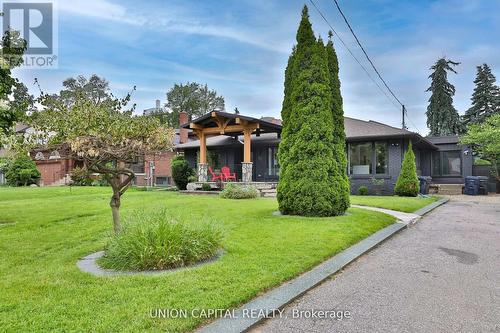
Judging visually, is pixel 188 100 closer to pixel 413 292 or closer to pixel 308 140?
pixel 308 140

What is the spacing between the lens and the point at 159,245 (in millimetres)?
4574

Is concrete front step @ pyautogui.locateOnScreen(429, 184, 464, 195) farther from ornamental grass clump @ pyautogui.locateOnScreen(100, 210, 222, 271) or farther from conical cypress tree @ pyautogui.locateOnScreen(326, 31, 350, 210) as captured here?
ornamental grass clump @ pyautogui.locateOnScreen(100, 210, 222, 271)

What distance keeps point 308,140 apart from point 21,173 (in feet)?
85.4

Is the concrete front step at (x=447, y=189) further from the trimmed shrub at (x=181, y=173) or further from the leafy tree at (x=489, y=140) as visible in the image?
the trimmed shrub at (x=181, y=173)

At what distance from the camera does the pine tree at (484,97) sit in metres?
31.6

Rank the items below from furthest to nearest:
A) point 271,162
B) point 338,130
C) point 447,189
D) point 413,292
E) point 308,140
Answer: point 447,189, point 271,162, point 338,130, point 308,140, point 413,292

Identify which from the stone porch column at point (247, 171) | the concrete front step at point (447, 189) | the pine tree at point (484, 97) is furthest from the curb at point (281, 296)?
the pine tree at point (484, 97)

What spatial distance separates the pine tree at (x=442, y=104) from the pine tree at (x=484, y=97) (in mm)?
1640

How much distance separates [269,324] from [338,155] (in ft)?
21.9

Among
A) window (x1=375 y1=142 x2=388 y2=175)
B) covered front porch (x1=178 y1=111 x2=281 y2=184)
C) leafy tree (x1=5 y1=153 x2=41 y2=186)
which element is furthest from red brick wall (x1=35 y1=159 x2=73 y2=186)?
window (x1=375 y1=142 x2=388 y2=175)

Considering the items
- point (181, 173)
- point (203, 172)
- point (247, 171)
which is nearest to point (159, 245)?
point (247, 171)

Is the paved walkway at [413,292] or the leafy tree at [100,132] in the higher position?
the leafy tree at [100,132]

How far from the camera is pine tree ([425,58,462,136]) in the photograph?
34.2 m

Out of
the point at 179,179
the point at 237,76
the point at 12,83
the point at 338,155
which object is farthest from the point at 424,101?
the point at 12,83
